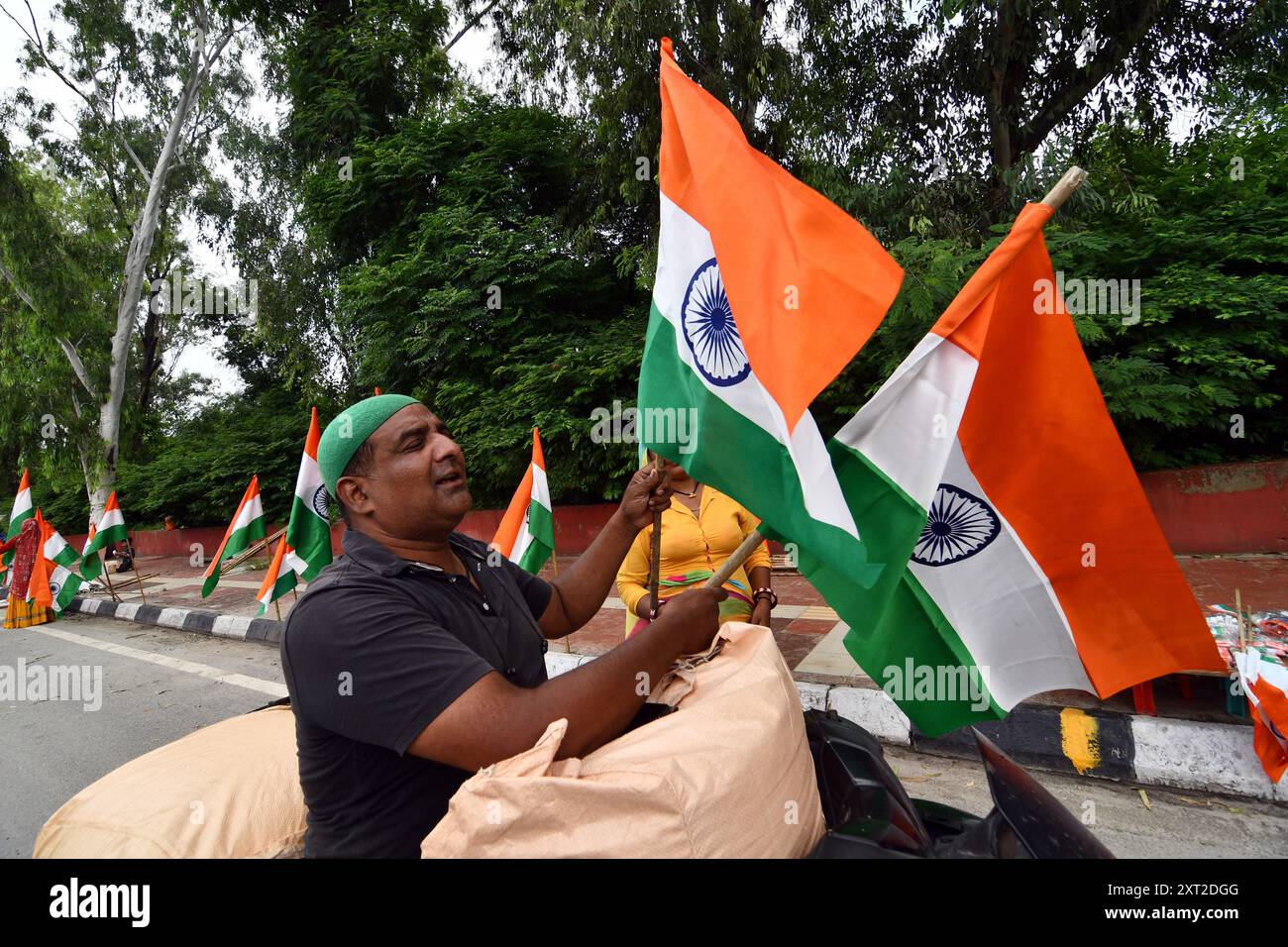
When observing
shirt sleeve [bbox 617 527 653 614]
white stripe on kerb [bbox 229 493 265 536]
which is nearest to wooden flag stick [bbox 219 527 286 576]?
white stripe on kerb [bbox 229 493 265 536]

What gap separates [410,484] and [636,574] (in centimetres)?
202

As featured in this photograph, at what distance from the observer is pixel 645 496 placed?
6.77 feet

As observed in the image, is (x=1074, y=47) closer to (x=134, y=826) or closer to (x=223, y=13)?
(x=134, y=826)

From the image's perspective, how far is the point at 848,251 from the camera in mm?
1776

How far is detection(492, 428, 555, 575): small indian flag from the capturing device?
18.3ft

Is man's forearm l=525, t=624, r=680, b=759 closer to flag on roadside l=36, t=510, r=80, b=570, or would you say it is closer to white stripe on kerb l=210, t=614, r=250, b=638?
white stripe on kerb l=210, t=614, r=250, b=638

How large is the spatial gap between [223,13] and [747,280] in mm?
18463

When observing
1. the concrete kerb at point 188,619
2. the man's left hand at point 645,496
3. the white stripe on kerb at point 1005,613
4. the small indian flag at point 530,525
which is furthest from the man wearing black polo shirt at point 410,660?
the concrete kerb at point 188,619

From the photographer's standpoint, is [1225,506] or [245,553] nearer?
[1225,506]

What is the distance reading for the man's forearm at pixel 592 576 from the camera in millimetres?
2059

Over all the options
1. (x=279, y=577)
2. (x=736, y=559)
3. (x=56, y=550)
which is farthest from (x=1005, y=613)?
(x=56, y=550)

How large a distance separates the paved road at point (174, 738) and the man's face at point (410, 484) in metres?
2.71

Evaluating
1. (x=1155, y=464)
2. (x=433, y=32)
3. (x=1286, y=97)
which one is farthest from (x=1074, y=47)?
(x=433, y=32)

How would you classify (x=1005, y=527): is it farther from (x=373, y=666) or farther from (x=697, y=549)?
(x=697, y=549)
